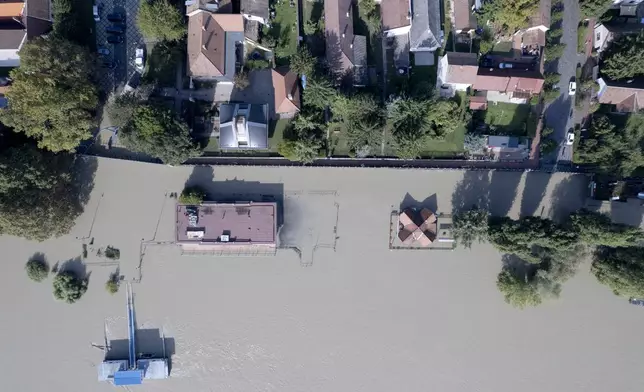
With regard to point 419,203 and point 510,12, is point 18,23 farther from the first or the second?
point 510,12

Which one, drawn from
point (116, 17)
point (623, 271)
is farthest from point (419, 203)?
point (116, 17)

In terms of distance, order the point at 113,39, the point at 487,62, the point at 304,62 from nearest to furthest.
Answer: the point at 304,62, the point at 113,39, the point at 487,62

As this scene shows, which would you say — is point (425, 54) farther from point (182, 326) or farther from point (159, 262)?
point (182, 326)

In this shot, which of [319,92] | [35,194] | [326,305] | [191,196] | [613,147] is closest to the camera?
[35,194]

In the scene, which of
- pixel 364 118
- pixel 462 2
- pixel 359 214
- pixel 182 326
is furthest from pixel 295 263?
pixel 462 2

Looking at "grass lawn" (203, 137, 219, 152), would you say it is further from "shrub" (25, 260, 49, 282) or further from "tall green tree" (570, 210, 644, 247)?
"tall green tree" (570, 210, 644, 247)

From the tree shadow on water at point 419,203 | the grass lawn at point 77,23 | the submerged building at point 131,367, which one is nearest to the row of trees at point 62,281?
the submerged building at point 131,367

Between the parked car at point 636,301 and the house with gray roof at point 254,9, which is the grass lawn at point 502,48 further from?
the parked car at point 636,301
